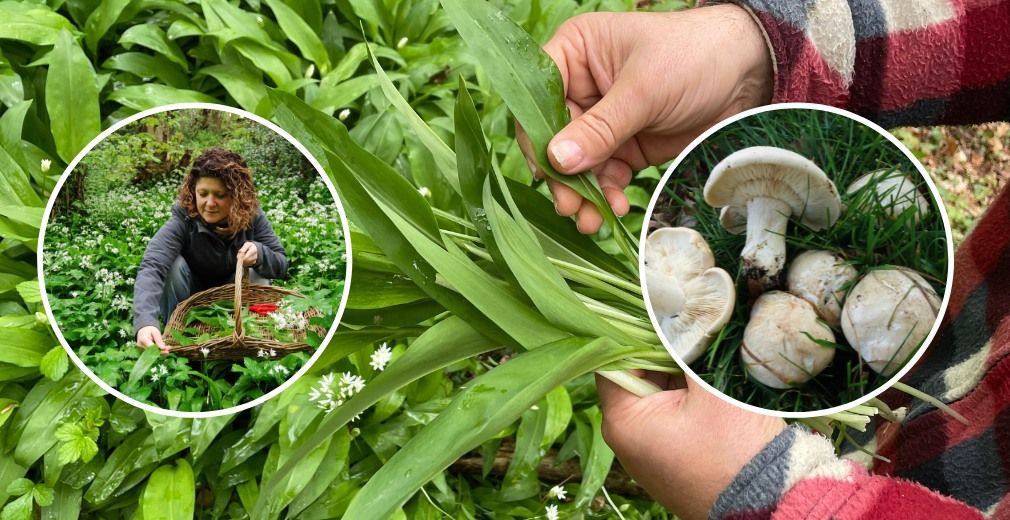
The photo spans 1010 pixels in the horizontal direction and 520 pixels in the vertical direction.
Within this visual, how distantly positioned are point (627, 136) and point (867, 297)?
0.32 m

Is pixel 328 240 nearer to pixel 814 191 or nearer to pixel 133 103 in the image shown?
pixel 814 191

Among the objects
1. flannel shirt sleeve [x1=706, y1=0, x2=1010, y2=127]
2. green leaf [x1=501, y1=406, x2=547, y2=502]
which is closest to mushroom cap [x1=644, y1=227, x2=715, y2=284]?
flannel shirt sleeve [x1=706, y1=0, x2=1010, y2=127]

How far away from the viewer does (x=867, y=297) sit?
0.66m

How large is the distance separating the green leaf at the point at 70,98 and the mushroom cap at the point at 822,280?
1.11 m

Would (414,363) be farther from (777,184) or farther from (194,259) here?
(777,184)

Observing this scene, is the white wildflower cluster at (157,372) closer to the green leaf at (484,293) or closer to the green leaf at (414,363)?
the green leaf at (414,363)

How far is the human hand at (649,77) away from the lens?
2.81 feet

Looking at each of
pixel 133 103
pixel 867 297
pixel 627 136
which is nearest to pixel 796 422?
pixel 867 297

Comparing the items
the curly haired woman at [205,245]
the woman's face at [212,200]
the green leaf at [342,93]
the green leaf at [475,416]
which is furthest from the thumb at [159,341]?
the green leaf at [342,93]

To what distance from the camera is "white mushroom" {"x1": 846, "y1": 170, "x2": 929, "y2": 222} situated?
0.66 m

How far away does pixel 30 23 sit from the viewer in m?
1.39

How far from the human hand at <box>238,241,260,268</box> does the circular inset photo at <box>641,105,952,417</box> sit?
0.35 m

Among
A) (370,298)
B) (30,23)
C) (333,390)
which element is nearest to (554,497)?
(333,390)

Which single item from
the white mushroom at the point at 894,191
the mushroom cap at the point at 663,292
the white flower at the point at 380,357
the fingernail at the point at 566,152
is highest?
the white mushroom at the point at 894,191
